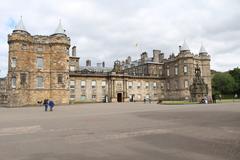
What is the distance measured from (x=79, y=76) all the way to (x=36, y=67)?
13.5m

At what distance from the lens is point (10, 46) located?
45.9 metres

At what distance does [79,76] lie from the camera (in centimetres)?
5956

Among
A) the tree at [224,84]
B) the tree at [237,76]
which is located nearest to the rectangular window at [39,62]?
the tree at [224,84]

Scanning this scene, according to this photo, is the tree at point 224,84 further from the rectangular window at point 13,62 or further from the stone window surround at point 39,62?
the rectangular window at point 13,62

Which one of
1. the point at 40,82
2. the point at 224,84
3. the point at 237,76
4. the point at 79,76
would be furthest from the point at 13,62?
the point at 237,76

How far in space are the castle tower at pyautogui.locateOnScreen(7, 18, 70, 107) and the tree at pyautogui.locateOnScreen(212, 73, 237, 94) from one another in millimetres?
54626

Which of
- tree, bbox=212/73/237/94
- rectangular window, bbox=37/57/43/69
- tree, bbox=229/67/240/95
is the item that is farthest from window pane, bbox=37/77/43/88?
tree, bbox=229/67/240/95

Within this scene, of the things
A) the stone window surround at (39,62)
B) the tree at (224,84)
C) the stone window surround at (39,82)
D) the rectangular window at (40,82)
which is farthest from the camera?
the tree at (224,84)

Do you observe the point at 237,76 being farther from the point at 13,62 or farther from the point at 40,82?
the point at 13,62

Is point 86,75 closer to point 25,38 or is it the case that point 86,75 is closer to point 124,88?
point 124,88

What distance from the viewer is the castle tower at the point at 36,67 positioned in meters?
45.1

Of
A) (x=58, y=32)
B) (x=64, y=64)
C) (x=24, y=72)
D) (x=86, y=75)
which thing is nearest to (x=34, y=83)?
(x=24, y=72)

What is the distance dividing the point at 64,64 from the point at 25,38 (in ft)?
29.4

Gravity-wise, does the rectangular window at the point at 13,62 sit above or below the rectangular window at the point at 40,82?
above
